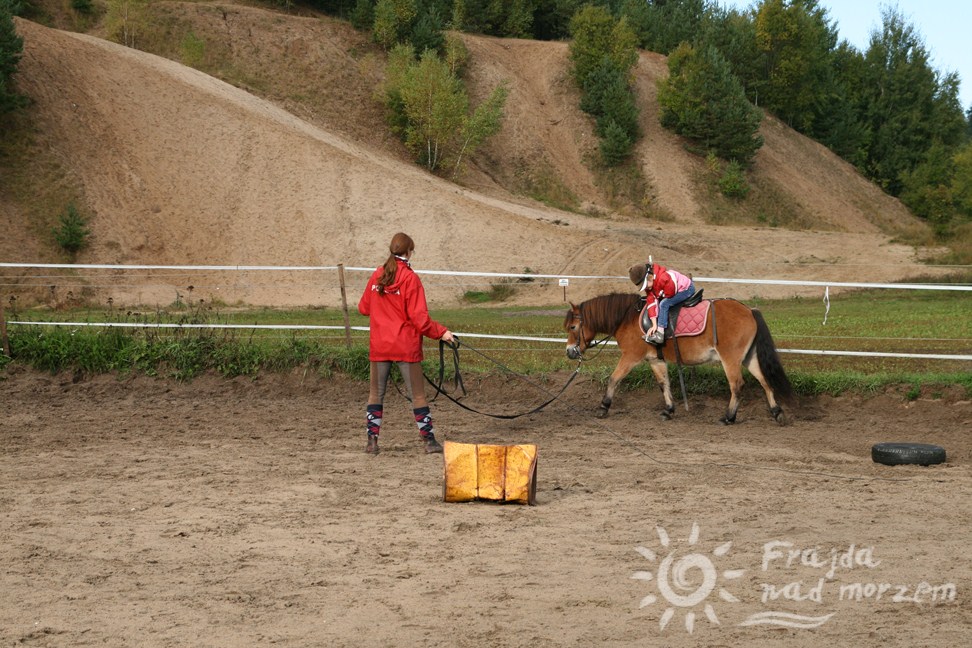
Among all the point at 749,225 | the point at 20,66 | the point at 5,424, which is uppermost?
the point at 20,66

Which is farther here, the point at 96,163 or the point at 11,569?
the point at 96,163

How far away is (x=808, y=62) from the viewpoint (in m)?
63.3

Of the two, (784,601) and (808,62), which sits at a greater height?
(808,62)

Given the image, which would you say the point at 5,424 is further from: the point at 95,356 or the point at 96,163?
the point at 96,163

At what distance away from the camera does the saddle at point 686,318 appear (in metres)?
10.8

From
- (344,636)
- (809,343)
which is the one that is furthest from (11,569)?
(809,343)

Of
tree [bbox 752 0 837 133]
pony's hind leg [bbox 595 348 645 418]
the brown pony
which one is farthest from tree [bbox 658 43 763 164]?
pony's hind leg [bbox 595 348 645 418]

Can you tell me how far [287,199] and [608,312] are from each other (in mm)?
27383

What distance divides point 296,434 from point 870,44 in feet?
226

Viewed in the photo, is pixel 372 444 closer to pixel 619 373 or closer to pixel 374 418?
pixel 374 418

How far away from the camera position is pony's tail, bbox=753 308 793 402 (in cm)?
1070

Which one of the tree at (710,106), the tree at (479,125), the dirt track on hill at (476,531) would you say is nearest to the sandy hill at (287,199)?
the tree at (479,125)

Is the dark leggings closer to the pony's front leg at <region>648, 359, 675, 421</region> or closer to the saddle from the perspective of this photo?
the saddle

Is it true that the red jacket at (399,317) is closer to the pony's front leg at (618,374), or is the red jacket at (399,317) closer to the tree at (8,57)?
the pony's front leg at (618,374)
